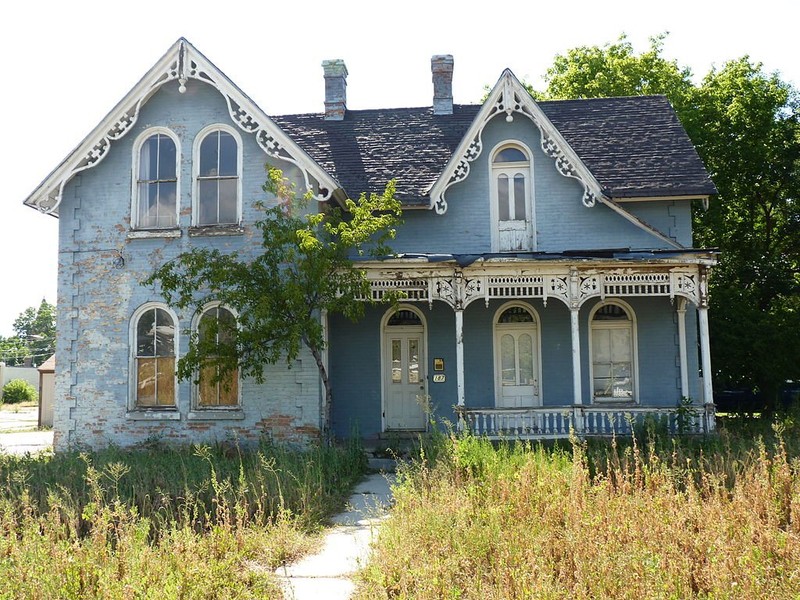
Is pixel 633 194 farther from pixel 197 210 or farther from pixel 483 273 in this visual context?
pixel 197 210

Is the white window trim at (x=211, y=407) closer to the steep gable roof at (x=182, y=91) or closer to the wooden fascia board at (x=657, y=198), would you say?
the steep gable roof at (x=182, y=91)

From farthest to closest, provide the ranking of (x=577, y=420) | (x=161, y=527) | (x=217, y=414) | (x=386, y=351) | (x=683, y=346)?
1. (x=386, y=351)
2. (x=683, y=346)
3. (x=217, y=414)
4. (x=577, y=420)
5. (x=161, y=527)

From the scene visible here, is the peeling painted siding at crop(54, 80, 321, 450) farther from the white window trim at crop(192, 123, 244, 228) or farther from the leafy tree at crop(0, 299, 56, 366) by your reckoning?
the leafy tree at crop(0, 299, 56, 366)

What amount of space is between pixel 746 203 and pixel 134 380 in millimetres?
22350

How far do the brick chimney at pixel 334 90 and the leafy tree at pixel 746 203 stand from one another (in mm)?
12660

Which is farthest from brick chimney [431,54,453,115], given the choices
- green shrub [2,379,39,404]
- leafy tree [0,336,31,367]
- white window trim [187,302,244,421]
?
leafy tree [0,336,31,367]

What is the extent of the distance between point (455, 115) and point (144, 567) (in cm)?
1512

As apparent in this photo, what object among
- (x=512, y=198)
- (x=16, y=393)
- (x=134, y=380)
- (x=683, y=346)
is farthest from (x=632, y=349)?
(x=16, y=393)

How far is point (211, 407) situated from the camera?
13727 millimetres

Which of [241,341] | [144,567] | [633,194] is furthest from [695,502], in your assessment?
[633,194]

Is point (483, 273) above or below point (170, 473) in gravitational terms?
above

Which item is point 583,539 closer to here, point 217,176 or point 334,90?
point 217,176

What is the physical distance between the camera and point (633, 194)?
49.6 ft

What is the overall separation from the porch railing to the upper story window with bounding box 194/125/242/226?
6269 millimetres
